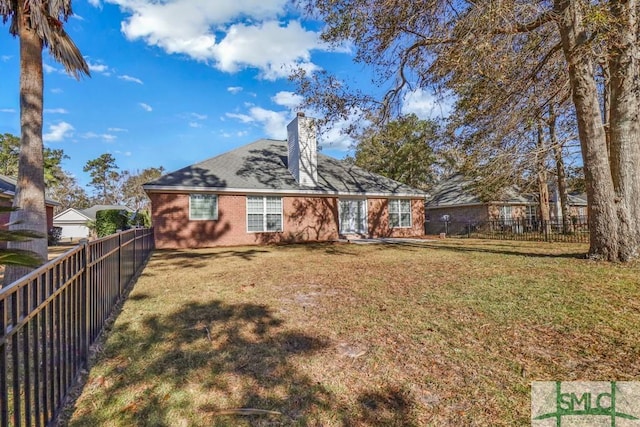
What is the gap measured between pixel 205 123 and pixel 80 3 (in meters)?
13.7

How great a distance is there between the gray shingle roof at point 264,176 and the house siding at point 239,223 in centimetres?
56

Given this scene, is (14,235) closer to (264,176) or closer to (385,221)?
(264,176)

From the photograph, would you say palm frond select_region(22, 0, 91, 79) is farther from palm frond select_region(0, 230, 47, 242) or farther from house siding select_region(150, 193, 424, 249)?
palm frond select_region(0, 230, 47, 242)

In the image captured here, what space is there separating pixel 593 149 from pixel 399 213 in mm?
11721

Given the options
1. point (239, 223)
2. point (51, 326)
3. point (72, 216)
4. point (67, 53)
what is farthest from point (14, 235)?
point (72, 216)

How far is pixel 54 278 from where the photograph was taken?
2271 millimetres

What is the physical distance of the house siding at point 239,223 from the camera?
13.4 meters

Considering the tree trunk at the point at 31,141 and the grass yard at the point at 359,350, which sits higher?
the tree trunk at the point at 31,141

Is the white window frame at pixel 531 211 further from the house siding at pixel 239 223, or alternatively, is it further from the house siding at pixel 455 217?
the house siding at pixel 239 223

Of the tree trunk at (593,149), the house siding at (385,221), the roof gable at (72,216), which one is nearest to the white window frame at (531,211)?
the house siding at (385,221)

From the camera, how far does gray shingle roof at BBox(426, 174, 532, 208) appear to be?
73.2ft

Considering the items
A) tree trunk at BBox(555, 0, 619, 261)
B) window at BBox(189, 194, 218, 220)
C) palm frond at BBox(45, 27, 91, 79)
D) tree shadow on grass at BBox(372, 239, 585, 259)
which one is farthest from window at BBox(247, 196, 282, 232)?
tree trunk at BBox(555, 0, 619, 261)

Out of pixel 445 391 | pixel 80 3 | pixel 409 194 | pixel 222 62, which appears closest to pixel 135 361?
pixel 445 391

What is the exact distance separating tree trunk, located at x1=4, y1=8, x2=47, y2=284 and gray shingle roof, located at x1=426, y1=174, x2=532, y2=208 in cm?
2119
